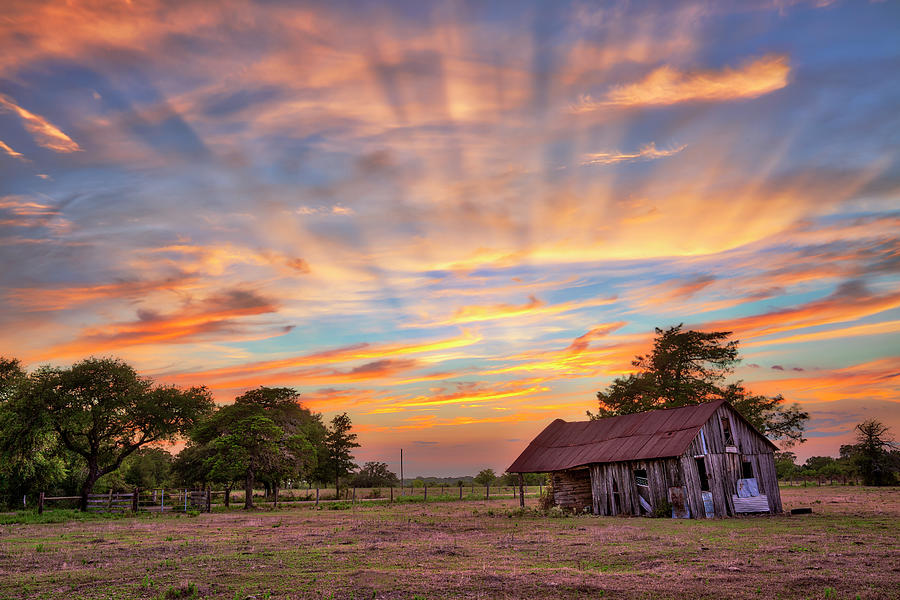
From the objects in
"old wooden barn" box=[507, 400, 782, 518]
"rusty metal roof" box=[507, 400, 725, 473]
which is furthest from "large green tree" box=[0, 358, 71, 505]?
"old wooden barn" box=[507, 400, 782, 518]

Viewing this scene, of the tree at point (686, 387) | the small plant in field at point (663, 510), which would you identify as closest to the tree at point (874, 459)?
the tree at point (686, 387)

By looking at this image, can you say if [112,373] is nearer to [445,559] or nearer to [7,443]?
[7,443]

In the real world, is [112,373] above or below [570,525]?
above

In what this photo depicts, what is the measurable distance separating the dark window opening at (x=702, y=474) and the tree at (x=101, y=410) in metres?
42.5

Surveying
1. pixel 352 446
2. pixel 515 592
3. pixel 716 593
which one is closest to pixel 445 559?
pixel 515 592

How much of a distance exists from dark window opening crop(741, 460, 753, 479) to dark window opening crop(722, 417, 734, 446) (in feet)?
5.53

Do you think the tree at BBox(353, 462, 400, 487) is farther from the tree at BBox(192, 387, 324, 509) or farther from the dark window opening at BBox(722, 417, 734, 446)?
the dark window opening at BBox(722, 417, 734, 446)

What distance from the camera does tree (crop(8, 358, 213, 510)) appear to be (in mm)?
50188

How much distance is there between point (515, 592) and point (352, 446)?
248 ft

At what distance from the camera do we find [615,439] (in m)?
43.1

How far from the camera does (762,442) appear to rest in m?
40.3

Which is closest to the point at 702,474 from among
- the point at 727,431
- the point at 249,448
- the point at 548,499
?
the point at 727,431

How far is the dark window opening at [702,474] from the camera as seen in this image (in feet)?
120

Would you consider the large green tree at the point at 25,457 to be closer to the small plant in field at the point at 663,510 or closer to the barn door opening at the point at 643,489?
the barn door opening at the point at 643,489
